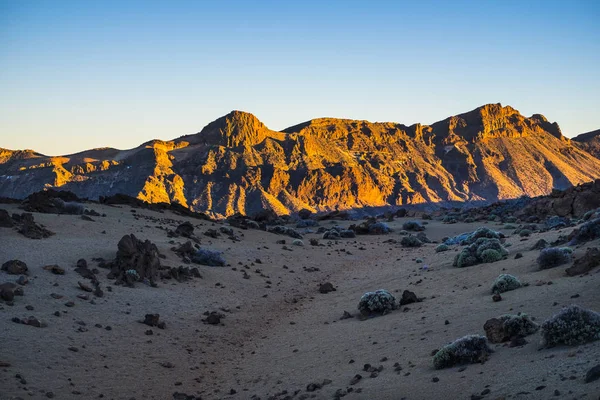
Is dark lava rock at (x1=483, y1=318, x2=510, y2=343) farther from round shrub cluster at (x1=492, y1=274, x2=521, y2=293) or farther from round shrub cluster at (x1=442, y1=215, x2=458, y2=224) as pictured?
round shrub cluster at (x1=442, y1=215, x2=458, y2=224)

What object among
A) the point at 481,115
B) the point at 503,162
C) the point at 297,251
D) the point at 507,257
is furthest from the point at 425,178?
the point at 507,257

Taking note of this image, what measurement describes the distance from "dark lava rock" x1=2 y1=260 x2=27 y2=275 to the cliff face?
262 ft

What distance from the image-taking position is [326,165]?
410 feet

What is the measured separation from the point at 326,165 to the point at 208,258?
10169cm

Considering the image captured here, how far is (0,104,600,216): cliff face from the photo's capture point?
107750 millimetres

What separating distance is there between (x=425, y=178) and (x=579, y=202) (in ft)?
318

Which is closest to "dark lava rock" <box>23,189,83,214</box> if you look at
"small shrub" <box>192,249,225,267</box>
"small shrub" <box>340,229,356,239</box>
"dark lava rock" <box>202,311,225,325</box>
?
"small shrub" <box>192,249,225,267</box>

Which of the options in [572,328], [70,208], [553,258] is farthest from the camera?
[70,208]

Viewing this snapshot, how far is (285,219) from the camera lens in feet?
189

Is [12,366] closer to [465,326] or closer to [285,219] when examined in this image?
[465,326]

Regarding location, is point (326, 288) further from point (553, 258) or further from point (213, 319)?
point (553, 258)

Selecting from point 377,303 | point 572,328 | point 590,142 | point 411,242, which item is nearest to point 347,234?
point 411,242

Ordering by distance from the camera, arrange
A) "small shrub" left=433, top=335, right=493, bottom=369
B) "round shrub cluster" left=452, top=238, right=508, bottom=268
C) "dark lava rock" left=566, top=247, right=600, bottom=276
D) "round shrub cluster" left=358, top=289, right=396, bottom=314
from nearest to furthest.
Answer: "small shrub" left=433, top=335, right=493, bottom=369
"dark lava rock" left=566, top=247, right=600, bottom=276
"round shrub cluster" left=358, top=289, right=396, bottom=314
"round shrub cluster" left=452, top=238, right=508, bottom=268

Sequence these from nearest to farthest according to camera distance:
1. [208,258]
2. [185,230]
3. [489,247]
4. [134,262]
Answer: [134,262] → [489,247] → [208,258] → [185,230]
